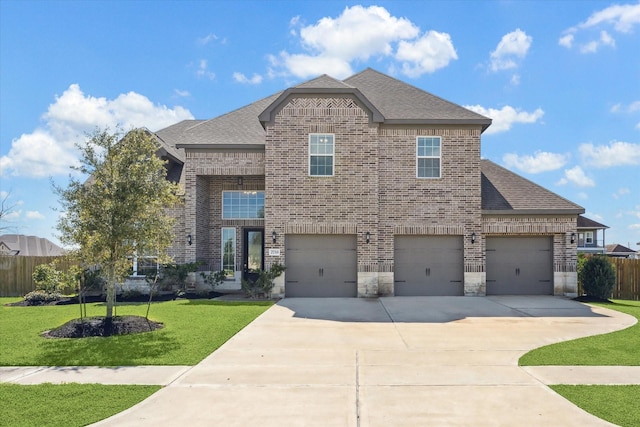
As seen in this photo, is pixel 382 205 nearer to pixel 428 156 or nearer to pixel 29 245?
pixel 428 156

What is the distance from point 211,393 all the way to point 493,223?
13359 mm

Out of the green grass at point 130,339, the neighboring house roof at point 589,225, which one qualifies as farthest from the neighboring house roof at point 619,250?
the green grass at point 130,339

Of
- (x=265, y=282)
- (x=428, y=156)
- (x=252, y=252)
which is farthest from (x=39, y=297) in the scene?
(x=428, y=156)

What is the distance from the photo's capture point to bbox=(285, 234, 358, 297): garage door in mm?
16250

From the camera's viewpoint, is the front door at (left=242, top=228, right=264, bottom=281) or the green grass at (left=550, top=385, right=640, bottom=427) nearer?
the green grass at (left=550, top=385, right=640, bottom=427)

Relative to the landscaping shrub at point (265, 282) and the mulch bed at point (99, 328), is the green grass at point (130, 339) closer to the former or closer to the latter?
the mulch bed at point (99, 328)

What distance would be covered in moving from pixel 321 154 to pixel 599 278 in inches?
436

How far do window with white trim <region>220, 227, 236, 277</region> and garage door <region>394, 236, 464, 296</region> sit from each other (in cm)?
658

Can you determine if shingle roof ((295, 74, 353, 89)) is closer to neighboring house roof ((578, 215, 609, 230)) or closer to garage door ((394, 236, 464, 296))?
garage door ((394, 236, 464, 296))

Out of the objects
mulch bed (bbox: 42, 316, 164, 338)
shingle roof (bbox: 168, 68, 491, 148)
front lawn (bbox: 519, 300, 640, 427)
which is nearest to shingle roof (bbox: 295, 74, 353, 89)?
shingle roof (bbox: 168, 68, 491, 148)

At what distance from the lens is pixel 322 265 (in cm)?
1631

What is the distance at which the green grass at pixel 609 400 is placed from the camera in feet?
17.1

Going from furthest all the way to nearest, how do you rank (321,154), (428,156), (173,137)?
(173,137)
(428,156)
(321,154)

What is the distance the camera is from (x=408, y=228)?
1630cm
